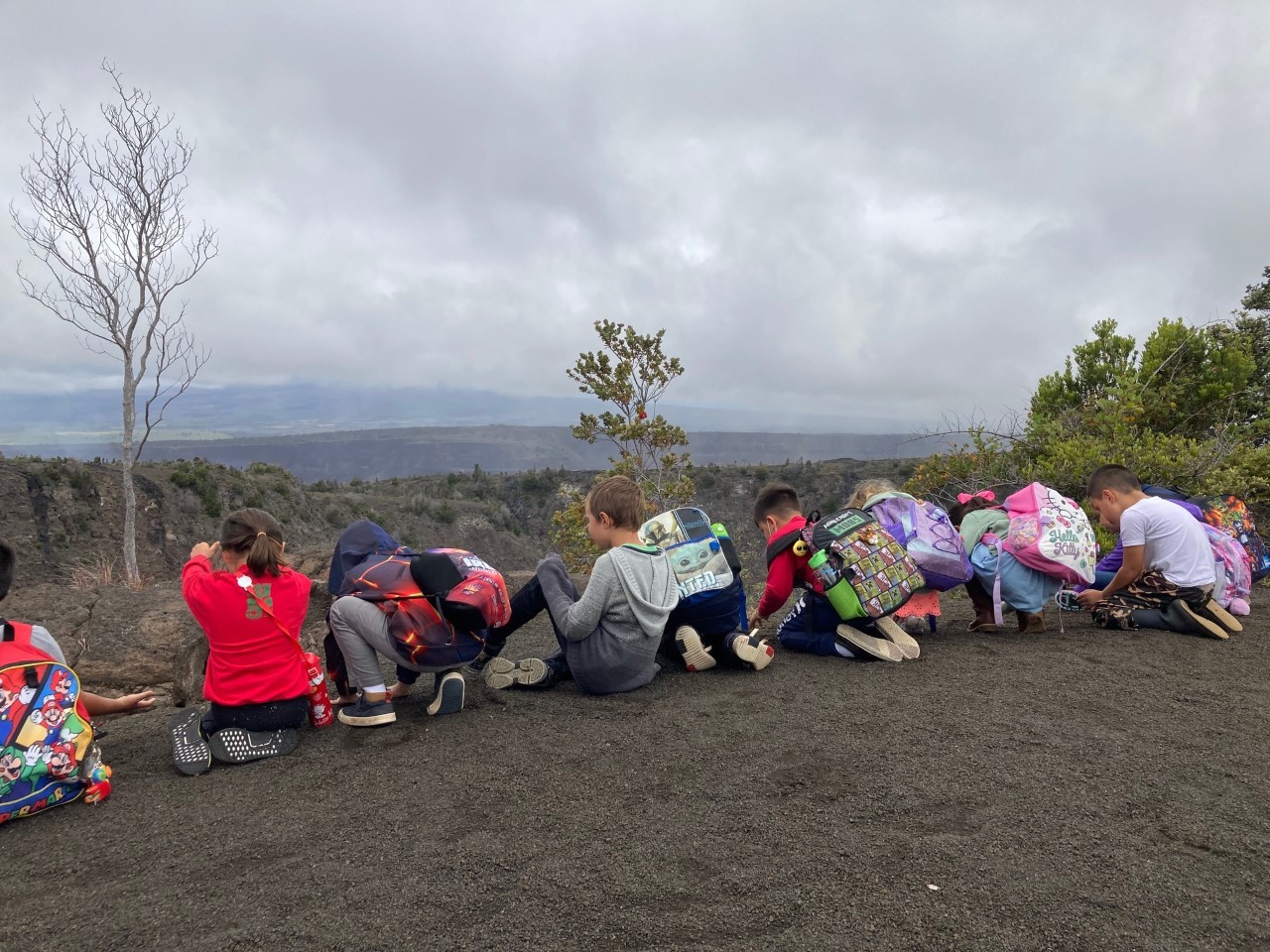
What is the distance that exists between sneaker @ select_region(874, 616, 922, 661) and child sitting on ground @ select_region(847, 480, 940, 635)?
4.3 inches

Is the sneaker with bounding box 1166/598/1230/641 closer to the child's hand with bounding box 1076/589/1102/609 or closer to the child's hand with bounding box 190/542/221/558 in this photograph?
the child's hand with bounding box 1076/589/1102/609

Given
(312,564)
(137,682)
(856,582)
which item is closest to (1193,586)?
(856,582)

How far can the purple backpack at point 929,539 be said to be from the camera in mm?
5320

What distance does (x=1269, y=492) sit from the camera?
9172mm

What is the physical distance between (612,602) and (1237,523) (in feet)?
18.0

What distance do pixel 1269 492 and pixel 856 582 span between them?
7437 mm

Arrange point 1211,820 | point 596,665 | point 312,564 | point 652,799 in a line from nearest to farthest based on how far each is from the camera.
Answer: point 1211,820 < point 652,799 < point 596,665 < point 312,564

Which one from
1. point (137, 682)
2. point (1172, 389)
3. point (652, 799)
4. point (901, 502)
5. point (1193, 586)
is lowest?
point (137, 682)

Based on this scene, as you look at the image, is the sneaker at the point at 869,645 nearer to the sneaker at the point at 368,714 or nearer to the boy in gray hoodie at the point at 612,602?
the boy in gray hoodie at the point at 612,602

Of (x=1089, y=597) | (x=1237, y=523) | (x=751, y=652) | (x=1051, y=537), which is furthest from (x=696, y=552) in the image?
(x=1237, y=523)

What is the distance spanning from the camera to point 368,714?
4016 millimetres

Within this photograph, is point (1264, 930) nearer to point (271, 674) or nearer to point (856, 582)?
point (856, 582)

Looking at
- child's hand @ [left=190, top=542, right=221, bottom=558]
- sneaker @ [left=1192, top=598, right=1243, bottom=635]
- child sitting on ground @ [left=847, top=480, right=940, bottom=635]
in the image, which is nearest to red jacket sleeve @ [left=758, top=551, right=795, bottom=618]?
child sitting on ground @ [left=847, top=480, right=940, bottom=635]

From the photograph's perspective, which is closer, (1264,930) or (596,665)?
(1264,930)
